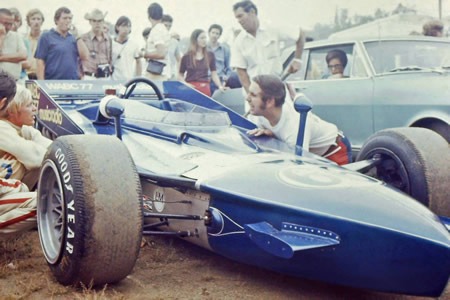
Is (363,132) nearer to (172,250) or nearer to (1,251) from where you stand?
(172,250)

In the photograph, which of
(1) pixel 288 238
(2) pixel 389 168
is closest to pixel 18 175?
(1) pixel 288 238

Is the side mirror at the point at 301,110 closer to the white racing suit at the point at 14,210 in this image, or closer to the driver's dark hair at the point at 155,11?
the white racing suit at the point at 14,210

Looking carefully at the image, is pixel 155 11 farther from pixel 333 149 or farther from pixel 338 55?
pixel 333 149

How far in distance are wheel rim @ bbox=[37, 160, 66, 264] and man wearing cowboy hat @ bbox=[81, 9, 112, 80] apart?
14.0 ft

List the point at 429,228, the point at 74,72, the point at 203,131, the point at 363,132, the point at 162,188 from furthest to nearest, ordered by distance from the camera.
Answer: the point at 74,72
the point at 363,132
the point at 203,131
the point at 162,188
the point at 429,228

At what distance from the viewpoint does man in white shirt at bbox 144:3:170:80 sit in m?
8.25

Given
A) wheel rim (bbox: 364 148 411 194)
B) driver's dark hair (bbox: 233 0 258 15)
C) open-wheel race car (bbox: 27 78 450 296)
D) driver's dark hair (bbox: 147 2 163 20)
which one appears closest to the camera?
open-wheel race car (bbox: 27 78 450 296)

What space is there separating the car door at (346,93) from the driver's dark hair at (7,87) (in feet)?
12.1

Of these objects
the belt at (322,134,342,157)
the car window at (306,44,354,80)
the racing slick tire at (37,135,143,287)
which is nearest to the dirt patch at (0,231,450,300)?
the racing slick tire at (37,135,143,287)

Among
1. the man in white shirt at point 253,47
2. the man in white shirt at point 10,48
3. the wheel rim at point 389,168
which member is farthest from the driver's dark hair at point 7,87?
the man in white shirt at point 10,48

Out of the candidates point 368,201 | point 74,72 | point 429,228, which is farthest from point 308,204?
point 74,72

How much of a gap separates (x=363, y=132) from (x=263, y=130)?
2519 mm

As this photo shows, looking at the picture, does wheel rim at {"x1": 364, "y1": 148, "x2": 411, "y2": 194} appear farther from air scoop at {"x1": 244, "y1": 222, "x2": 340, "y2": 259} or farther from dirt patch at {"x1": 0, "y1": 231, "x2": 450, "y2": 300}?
air scoop at {"x1": 244, "y1": 222, "x2": 340, "y2": 259}

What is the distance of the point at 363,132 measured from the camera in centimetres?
660
